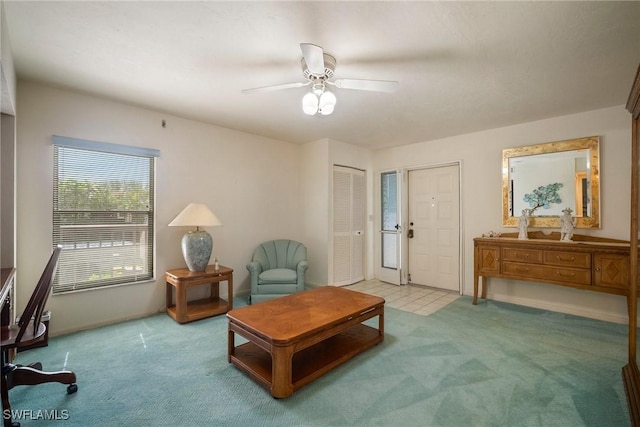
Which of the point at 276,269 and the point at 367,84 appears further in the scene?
the point at 276,269

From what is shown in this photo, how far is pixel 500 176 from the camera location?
3.96m

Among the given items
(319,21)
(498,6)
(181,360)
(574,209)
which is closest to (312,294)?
(181,360)

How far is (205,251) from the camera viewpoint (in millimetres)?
3369

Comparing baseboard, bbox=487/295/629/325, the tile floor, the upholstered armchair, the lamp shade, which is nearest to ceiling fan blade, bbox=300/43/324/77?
the lamp shade

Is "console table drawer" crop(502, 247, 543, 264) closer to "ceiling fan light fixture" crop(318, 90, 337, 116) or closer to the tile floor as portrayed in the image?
the tile floor

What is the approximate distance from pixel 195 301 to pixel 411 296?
3028 millimetres

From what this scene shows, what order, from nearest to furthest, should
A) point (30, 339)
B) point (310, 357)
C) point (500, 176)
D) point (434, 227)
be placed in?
point (30, 339)
point (310, 357)
point (500, 176)
point (434, 227)

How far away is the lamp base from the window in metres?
0.46

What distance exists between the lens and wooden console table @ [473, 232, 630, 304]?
2854mm

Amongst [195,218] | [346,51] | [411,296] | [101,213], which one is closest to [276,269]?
[195,218]

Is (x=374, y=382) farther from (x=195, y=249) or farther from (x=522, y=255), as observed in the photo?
(x=522, y=255)

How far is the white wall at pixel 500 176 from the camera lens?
315 centimetres

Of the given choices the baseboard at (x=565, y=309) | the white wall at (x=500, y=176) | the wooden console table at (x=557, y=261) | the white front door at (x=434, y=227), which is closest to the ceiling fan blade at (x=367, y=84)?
the wooden console table at (x=557, y=261)

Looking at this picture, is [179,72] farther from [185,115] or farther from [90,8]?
[185,115]
